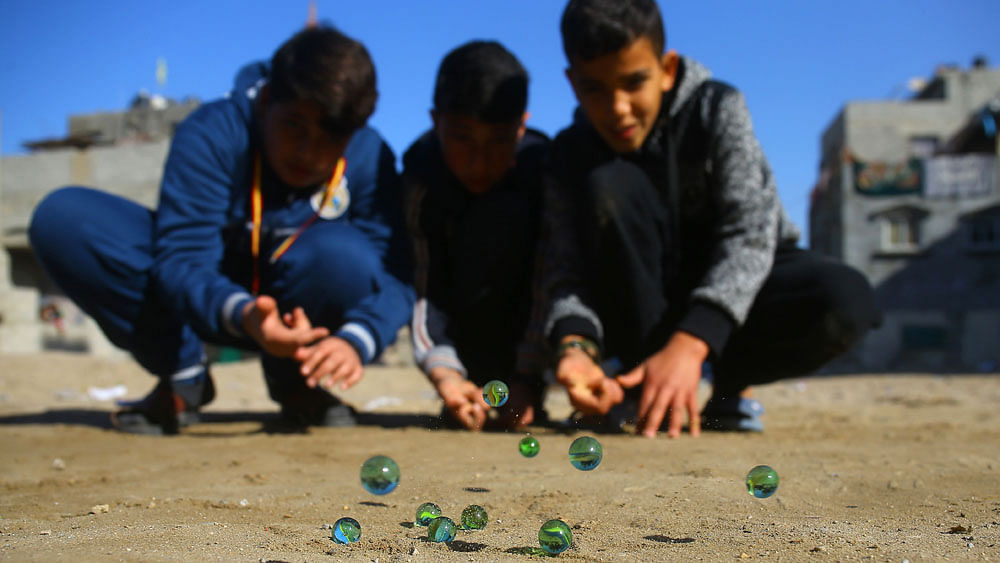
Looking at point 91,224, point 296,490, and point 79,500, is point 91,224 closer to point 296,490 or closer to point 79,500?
point 79,500

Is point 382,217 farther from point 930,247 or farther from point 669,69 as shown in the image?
point 930,247

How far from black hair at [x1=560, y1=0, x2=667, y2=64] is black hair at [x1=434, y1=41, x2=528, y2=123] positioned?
1.01ft

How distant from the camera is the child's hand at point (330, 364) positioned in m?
2.20

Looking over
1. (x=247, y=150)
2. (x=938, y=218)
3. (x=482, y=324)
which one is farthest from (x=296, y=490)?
(x=938, y=218)

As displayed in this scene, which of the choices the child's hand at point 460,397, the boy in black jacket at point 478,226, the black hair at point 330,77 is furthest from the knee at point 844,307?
the black hair at point 330,77

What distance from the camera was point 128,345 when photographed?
8.96ft

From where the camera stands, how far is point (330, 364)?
2252 millimetres

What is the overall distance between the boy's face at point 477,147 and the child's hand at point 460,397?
2.35ft

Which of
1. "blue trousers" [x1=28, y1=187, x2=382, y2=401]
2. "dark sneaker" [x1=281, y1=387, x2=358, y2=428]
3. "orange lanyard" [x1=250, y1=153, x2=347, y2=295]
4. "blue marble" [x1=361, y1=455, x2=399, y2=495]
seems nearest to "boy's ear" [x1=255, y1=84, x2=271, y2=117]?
"orange lanyard" [x1=250, y1=153, x2=347, y2=295]

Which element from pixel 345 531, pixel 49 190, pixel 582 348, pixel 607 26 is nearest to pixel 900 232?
pixel 607 26

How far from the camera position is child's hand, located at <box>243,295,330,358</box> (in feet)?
7.25

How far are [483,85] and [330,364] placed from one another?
1103mm

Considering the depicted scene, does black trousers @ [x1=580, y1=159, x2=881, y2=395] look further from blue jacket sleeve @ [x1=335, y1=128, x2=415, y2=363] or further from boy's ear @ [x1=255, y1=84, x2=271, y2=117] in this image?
boy's ear @ [x1=255, y1=84, x2=271, y2=117]

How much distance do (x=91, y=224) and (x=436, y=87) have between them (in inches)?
52.6
